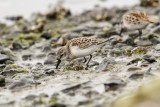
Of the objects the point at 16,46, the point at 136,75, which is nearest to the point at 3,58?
the point at 16,46

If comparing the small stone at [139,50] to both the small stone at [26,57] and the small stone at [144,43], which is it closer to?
the small stone at [144,43]

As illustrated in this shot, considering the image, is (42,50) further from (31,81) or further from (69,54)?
(31,81)

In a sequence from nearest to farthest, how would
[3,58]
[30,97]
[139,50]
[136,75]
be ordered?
[30,97], [136,75], [139,50], [3,58]

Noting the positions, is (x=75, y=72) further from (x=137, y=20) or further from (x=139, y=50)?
(x=137, y=20)

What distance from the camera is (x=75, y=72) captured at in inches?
356

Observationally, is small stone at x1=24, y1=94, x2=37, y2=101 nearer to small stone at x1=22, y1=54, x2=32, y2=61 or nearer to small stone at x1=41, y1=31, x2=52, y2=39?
small stone at x1=22, y1=54, x2=32, y2=61

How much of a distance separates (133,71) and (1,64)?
514cm

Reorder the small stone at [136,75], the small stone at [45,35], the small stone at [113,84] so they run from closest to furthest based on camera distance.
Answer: the small stone at [113,84] < the small stone at [136,75] < the small stone at [45,35]

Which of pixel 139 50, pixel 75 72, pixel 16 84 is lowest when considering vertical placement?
pixel 139 50

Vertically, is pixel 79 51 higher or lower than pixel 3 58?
higher

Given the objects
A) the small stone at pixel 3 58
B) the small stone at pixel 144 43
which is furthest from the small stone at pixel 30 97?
the small stone at pixel 144 43

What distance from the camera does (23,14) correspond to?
2175cm

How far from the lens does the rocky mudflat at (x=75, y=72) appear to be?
6.70 m

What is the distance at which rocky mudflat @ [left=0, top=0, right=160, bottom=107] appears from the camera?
6699 millimetres
